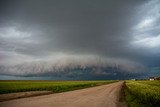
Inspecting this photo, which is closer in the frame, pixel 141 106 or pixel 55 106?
pixel 55 106

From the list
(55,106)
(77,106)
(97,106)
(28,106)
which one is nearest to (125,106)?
(97,106)

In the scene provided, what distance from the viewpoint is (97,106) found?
69.6ft

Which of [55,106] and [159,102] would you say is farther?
[55,106]

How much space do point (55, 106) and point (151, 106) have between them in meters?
9.01

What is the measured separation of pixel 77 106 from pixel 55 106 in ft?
7.31

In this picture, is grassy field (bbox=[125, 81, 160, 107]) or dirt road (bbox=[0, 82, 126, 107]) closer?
grassy field (bbox=[125, 81, 160, 107])

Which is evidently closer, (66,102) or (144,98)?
(144,98)

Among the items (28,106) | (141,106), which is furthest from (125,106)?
(28,106)

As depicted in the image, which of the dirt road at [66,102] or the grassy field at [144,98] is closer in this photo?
the grassy field at [144,98]

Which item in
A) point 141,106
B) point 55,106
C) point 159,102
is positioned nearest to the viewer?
point 159,102

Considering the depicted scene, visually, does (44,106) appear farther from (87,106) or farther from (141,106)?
(141,106)

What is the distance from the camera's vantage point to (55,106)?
66.3 feet

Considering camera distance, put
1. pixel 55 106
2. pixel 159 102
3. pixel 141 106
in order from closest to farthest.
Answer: pixel 159 102 → pixel 55 106 → pixel 141 106

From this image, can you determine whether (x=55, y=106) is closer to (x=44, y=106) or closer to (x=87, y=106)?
(x=44, y=106)
